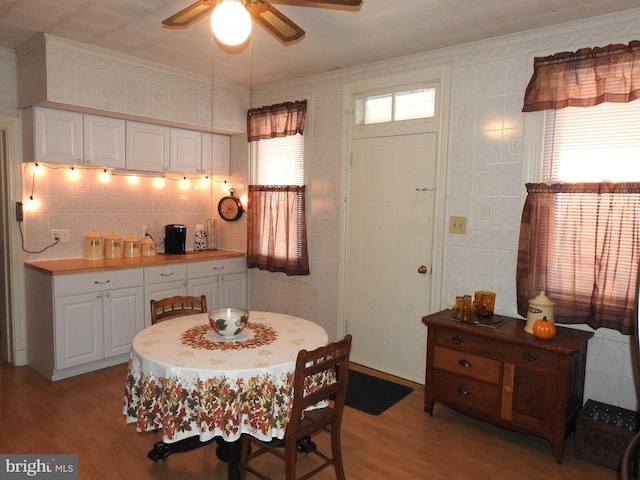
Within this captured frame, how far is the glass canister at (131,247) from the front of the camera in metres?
4.16

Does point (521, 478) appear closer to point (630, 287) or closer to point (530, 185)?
point (630, 287)

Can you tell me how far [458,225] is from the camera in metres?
3.29

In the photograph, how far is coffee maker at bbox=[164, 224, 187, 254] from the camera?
14.6ft

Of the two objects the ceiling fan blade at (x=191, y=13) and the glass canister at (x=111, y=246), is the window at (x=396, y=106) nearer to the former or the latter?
the ceiling fan blade at (x=191, y=13)

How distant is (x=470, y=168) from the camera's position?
10.6ft

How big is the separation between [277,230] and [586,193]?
104 inches

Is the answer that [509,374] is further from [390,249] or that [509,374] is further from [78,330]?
[78,330]

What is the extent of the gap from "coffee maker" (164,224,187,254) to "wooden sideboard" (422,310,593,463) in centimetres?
Answer: 263

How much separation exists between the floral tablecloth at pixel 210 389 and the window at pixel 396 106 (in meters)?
2.26

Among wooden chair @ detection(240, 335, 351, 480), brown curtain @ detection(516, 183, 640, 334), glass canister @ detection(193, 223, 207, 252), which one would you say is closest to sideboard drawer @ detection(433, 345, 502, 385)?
brown curtain @ detection(516, 183, 640, 334)

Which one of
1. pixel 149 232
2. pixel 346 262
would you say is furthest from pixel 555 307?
pixel 149 232

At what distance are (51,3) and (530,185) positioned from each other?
3.20 metres

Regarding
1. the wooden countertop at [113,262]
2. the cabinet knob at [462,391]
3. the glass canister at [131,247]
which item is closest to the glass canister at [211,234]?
the wooden countertop at [113,262]

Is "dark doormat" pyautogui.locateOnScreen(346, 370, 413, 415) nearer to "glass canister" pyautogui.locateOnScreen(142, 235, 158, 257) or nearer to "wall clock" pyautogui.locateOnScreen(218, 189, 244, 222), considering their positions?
"wall clock" pyautogui.locateOnScreen(218, 189, 244, 222)
